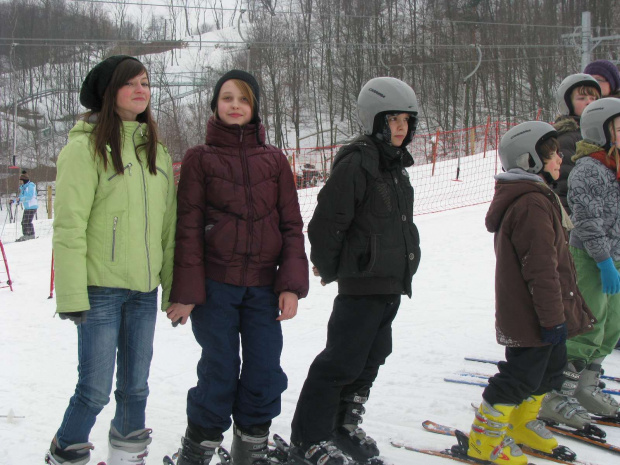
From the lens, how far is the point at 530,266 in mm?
2375

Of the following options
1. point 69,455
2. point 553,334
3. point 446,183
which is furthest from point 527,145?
point 446,183

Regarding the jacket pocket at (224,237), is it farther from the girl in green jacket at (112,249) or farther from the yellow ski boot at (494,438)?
the yellow ski boot at (494,438)

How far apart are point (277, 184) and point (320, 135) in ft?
110

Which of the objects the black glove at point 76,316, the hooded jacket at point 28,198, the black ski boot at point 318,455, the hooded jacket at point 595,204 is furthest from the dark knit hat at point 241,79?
the hooded jacket at point 28,198

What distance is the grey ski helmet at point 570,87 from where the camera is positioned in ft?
11.6

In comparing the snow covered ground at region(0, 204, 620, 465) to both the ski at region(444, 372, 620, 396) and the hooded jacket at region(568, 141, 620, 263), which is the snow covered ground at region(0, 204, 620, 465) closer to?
the ski at region(444, 372, 620, 396)

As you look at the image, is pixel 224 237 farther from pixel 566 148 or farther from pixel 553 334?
pixel 566 148

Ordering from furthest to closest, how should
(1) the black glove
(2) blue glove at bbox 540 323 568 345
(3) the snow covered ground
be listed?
(3) the snow covered ground, (2) blue glove at bbox 540 323 568 345, (1) the black glove

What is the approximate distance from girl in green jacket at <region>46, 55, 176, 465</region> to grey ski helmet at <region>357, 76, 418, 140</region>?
0.94 metres

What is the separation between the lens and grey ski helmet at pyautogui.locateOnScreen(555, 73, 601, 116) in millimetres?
3535

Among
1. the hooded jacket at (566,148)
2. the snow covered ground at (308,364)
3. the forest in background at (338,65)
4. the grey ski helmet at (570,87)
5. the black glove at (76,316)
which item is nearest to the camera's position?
the black glove at (76,316)

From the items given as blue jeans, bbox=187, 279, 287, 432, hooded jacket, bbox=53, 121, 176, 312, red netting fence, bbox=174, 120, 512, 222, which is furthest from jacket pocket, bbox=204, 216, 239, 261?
red netting fence, bbox=174, 120, 512, 222

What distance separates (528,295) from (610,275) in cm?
75

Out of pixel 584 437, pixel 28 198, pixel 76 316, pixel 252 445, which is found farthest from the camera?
pixel 28 198
